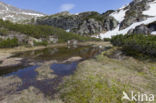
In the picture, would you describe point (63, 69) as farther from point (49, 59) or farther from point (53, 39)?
point (53, 39)

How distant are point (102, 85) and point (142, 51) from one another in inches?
1163

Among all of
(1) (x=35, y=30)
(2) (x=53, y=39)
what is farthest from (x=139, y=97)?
(1) (x=35, y=30)

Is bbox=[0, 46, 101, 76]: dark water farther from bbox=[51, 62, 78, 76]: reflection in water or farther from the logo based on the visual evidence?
the logo

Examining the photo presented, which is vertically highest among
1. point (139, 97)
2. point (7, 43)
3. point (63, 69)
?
point (7, 43)

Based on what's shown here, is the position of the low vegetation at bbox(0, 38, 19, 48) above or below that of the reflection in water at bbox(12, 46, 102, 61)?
above

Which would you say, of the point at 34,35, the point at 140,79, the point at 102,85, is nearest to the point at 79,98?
the point at 102,85

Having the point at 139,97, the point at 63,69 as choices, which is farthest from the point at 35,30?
the point at 139,97

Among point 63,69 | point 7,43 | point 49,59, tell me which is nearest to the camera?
point 63,69

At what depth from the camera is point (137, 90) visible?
15828 millimetres

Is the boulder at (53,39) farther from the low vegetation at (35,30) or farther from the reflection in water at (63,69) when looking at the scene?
Answer: the reflection in water at (63,69)

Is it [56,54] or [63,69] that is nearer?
[63,69]

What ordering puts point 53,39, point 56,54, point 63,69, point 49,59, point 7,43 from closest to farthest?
1. point 63,69
2. point 49,59
3. point 56,54
4. point 7,43
5. point 53,39

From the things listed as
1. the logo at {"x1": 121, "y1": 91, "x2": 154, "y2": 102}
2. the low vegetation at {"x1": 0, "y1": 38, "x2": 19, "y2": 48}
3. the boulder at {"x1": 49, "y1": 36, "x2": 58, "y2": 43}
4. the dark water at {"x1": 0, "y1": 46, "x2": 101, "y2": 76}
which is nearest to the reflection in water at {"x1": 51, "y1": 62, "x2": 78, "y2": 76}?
the dark water at {"x1": 0, "y1": 46, "x2": 101, "y2": 76}

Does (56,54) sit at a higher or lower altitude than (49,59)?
higher
